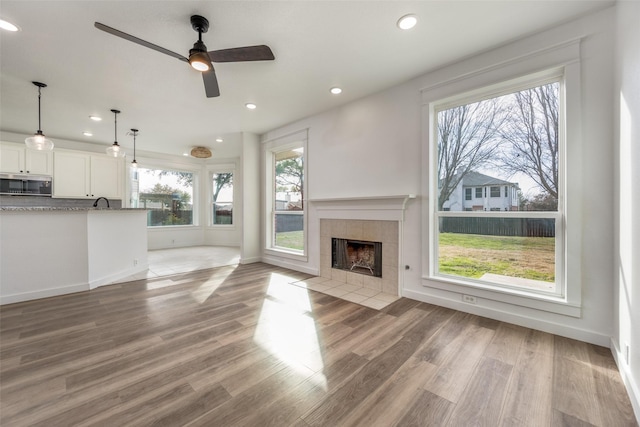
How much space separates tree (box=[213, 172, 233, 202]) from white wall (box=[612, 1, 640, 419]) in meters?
8.11

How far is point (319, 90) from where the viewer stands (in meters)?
3.56

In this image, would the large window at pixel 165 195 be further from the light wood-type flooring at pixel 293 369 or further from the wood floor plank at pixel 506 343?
the wood floor plank at pixel 506 343

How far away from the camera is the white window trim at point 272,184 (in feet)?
15.5

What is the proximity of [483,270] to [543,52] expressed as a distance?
2.25 metres

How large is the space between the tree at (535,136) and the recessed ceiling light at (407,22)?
1368mm

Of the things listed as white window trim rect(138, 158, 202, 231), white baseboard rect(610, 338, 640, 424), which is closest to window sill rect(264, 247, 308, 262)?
white baseboard rect(610, 338, 640, 424)

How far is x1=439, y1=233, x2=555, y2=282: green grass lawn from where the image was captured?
2.49 metres

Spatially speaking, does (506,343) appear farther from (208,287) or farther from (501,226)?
(208,287)

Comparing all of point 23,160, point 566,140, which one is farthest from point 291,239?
point 23,160

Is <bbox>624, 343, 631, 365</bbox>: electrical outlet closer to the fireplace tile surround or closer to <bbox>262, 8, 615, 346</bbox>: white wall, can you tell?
<bbox>262, 8, 615, 346</bbox>: white wall

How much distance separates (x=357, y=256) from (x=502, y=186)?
2.11m

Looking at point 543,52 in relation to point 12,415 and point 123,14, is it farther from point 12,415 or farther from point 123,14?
point 12,415

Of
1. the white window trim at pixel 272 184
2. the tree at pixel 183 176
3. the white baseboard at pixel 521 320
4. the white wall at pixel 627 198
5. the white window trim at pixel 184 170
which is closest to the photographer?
the white wall at pixel 627 198

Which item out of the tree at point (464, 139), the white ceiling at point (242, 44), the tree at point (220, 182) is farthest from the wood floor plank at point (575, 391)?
the tree at point (220, 182)
